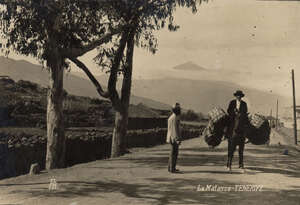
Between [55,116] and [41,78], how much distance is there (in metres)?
150

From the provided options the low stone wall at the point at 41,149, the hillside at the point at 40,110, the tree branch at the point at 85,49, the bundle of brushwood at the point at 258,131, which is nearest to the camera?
the bundle of brushwood at the point at 258,131

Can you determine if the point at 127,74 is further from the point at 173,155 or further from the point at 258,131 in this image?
the point at 173,155

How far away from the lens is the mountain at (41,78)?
14500cm

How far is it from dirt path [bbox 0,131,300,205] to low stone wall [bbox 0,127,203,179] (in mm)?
4118

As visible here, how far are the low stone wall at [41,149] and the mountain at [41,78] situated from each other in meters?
118

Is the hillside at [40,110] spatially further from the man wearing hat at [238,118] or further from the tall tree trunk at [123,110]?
the man wearing hat at [238,118]

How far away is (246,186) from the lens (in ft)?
30.0

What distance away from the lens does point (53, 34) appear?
13.5 metres

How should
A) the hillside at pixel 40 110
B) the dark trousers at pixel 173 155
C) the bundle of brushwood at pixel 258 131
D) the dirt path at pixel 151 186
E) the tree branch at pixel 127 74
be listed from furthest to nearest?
the hillside at pixel 40 110 < the tree branch at pixel 127 74 < the bundle of brushwood at pixel 258 131 < the dark trousers at pixel 173 155 < the dirt path at pixel 151 186

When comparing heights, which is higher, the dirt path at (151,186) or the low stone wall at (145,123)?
the low stone wall at (145,123)

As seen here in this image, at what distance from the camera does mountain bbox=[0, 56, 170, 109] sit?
145 metres

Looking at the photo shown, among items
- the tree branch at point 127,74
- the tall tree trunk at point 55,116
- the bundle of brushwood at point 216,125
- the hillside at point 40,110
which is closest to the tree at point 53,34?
the tall tree trunk at point 55,116

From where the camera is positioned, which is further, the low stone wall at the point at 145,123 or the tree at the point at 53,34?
the low stone wall at the point at 145,123

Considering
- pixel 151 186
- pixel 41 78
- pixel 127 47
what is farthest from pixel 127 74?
pixel 41 78
